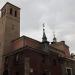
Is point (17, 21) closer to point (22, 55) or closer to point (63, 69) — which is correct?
point (22, 55)

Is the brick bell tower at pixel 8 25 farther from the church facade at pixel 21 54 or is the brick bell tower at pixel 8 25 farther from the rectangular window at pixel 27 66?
the rectangular window at pixel 27 66

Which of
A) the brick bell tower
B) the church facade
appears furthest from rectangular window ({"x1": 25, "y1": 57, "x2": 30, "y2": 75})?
the brick bell tower

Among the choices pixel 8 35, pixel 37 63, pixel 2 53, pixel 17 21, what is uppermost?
pixel 17 21

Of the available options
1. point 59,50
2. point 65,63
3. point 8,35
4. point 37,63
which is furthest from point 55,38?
point 37,63

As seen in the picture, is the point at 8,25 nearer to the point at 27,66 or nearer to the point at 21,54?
the point at 21,54

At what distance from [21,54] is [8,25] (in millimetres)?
10592

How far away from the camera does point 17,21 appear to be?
41.4m

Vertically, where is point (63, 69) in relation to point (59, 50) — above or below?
below

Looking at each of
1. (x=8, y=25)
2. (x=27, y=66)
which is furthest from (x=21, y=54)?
(x=8, y=25)

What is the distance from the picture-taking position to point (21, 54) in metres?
31.5

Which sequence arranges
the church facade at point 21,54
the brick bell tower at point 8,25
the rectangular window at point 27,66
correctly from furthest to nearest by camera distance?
the brick bell tower at point 8,25 < the church facade at point 21,54 < the rectangular window at point 27,66

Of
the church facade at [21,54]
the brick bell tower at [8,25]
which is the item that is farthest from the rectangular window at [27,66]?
the brick bell tower at [8,25]

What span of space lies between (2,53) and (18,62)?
6.86 metres

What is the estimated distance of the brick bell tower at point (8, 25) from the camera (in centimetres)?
3790
